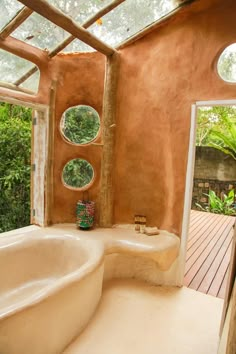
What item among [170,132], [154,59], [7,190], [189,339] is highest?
[154,59]

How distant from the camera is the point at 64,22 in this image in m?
2.09

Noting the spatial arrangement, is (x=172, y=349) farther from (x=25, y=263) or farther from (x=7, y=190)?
(x=7, y=190)

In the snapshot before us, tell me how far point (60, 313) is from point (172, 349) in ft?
2.96

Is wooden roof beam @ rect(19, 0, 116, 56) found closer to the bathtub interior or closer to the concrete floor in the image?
the bathtub interior

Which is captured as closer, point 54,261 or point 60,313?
point 60,313

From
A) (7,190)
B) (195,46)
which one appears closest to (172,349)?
(195,46)

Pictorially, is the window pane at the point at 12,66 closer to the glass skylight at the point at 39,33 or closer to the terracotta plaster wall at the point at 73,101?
the glass skylight at the point at 39,33

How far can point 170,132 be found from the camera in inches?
102

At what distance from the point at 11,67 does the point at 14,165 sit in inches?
68.3

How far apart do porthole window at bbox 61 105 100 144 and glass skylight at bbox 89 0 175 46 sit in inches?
32.7

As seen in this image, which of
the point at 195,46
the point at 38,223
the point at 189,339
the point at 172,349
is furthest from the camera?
the point at 38,223

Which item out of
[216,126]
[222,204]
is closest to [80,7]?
[216,126]

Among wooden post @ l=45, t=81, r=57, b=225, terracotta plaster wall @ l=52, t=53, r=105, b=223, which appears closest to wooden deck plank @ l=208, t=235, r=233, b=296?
terracotta plaster wall @ l=52, t=53, r=105, b=223

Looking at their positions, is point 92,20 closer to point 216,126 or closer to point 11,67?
point 11,67
